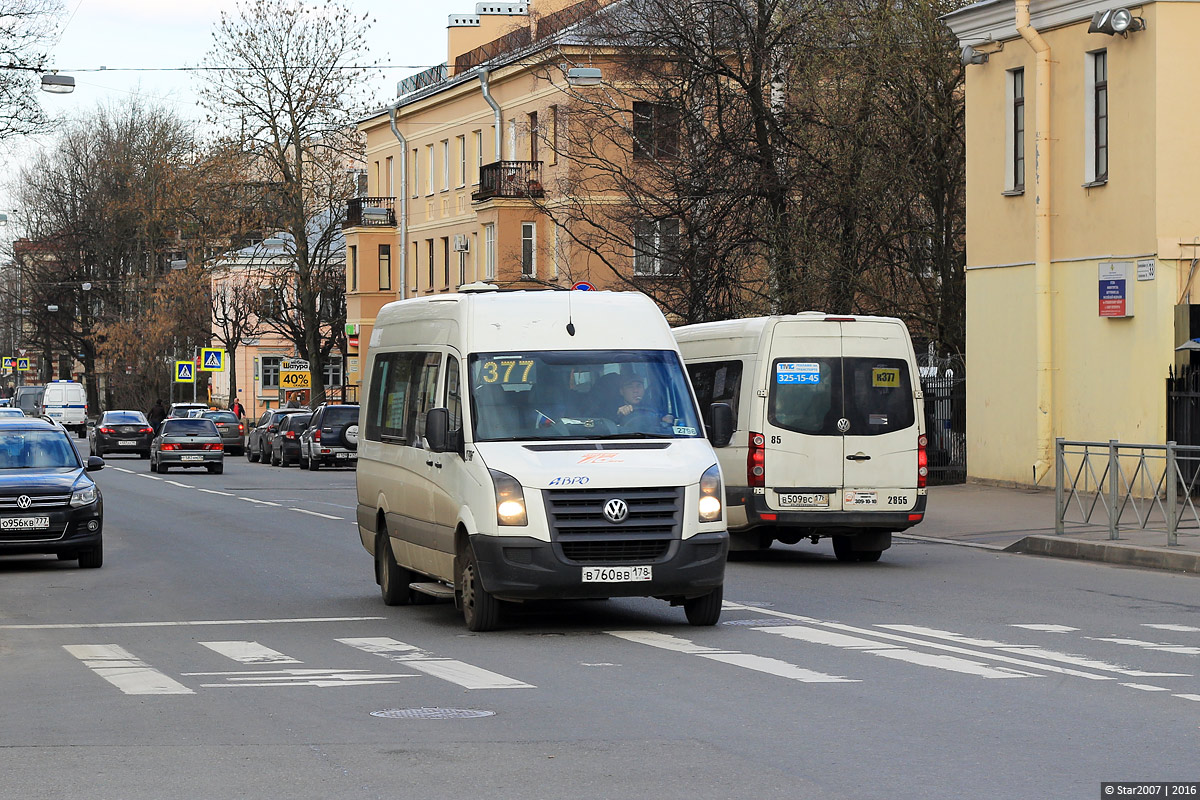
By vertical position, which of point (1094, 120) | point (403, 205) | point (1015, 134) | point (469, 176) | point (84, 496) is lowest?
point (84, 496)

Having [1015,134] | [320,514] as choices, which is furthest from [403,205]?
[1015,134]

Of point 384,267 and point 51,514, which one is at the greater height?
point 384,267

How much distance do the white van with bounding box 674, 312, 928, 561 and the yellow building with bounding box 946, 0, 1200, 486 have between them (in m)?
7.97

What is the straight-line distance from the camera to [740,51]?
113 ft

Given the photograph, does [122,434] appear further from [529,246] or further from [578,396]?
[578,396]

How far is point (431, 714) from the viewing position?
958cm

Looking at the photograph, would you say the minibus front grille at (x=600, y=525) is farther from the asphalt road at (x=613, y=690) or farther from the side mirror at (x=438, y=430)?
the side mirror at (x=438, y=430)

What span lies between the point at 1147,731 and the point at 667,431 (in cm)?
532

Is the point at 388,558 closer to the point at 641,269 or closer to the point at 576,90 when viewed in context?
the point at 576,90

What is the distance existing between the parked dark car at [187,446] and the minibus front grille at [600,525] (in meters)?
36.2

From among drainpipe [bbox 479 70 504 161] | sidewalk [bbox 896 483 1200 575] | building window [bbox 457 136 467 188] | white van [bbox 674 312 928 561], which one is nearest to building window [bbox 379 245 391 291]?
building window [bbox 457 136 467 188]

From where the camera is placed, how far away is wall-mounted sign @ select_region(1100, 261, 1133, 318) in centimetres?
2634

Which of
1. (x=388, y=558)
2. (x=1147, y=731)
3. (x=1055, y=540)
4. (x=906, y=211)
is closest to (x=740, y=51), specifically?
(x=906, y=211)

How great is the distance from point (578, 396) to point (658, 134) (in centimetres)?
2433
